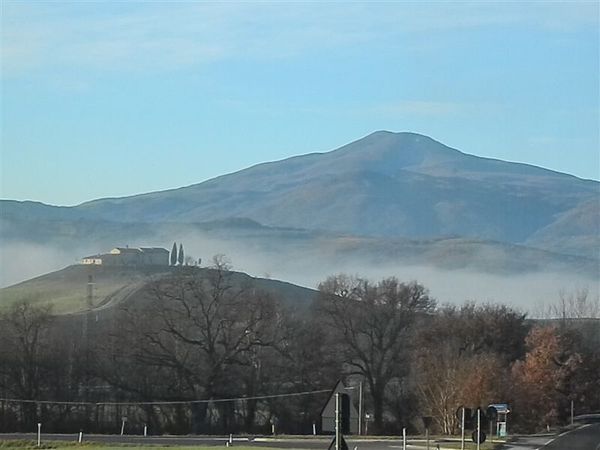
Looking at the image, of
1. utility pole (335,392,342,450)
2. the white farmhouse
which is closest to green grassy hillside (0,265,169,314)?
the white farmhouse

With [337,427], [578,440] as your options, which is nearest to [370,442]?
[578,440]

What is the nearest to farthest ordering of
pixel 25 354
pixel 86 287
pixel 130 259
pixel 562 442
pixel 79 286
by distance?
1. pixel 562 442
2. pixel 25 354
3. pixel 86 287
4. pixel 79 286
5. pixel 130 259

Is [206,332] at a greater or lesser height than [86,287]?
lesser

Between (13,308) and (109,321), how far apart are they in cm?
1099

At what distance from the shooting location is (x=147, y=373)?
9088 centimetres

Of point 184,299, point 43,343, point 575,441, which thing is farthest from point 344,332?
point 575,441

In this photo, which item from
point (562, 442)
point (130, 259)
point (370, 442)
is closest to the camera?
point (370, 442)

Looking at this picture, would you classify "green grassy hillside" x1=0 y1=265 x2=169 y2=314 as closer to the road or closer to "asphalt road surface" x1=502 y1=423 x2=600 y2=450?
"asphalt road surface" x1=502 y1=423 x2=600 y2=450

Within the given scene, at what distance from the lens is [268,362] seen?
9481 centimetres

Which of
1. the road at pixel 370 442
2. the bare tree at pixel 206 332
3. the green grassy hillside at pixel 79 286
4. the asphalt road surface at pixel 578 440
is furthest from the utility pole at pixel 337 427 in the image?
the green grassy hillside at pixel 79 286

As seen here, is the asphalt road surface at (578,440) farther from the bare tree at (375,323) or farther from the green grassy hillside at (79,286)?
the green grassy hillside at (79,286)

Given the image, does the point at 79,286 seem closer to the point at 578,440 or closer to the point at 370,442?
the point at 370,442

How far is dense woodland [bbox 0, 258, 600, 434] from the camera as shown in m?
85.2

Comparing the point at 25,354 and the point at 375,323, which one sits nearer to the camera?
the point at 25,354
